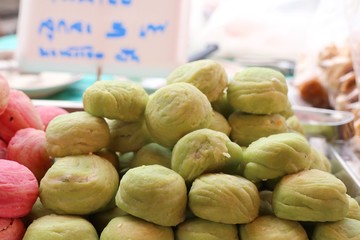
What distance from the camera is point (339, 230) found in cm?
57

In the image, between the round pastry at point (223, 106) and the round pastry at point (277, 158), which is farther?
the round pastry at point (223, 106)

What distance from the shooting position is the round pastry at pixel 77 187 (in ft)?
1.93

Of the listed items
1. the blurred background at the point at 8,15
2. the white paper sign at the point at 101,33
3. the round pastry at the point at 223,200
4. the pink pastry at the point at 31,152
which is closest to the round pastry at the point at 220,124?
the round pastry at the point at 223,200

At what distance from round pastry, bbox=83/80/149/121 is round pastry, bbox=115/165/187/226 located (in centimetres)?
11

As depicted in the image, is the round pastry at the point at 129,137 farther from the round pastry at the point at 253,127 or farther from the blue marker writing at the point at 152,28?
the blue marker writing at the point at 152,28

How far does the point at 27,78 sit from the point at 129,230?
904 millimetres

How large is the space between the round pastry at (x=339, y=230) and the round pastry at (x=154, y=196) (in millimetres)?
156

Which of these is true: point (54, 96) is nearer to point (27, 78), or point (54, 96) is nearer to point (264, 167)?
point (27, 78)

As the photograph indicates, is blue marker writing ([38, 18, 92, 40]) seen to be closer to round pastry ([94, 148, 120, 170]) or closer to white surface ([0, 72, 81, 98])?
white surface ([0, 72, 81, 98])

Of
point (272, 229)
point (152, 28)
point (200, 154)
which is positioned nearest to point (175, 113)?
point (200, 154)

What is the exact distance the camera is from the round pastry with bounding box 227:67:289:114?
27.2 inches

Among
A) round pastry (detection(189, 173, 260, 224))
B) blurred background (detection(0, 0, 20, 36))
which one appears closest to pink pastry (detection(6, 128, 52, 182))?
round pastry (detection(189, 173, 260, 224))

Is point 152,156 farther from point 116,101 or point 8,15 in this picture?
point 8,15

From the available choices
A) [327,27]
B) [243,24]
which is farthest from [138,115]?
[243,24]
